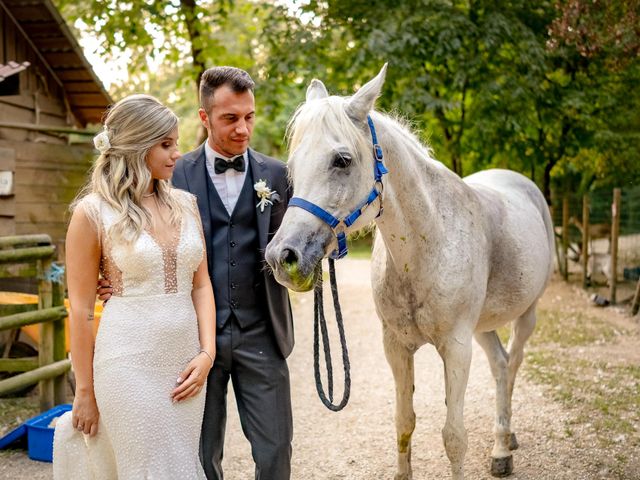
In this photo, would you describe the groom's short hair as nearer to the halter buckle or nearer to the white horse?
the white horse

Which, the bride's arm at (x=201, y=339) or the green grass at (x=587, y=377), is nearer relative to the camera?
the bride's arm at (x=201, y=339)

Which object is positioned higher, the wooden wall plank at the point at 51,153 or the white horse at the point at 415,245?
the wooden wall plank at the point at 51,153

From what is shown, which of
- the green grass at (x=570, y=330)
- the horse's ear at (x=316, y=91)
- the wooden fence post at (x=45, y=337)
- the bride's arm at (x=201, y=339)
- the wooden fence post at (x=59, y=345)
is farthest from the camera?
the green grass at (x=570, y=330)

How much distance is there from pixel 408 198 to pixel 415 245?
23 cm

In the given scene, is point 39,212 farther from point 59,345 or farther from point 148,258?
point 148,258

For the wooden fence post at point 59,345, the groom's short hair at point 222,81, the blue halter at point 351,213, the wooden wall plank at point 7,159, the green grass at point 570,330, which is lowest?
the green grass at point 570,330

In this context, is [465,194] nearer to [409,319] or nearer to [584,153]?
[409,319]

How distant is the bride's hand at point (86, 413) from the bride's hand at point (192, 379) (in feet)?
0.88

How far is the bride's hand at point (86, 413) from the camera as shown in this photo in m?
2.24

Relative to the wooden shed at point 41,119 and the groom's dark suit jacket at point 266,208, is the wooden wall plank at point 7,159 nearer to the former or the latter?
the wooden shed at point 41,119

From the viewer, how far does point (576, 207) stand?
1250cm

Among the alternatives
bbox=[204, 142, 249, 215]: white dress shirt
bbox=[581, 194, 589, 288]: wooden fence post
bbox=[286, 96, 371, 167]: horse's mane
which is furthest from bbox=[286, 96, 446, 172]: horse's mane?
bbox=[581, 194, 589, 288]: wooden fence post

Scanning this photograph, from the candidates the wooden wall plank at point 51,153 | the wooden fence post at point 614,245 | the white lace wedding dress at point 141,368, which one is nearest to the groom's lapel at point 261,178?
the white lace wedding dress at point 141,368

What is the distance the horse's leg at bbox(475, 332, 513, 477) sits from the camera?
13.7 ft
